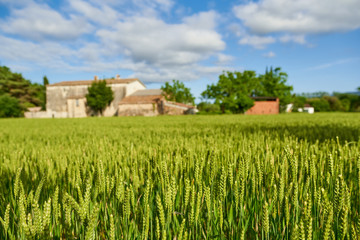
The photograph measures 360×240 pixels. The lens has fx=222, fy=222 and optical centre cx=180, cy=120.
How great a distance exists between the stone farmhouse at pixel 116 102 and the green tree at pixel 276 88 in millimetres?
23497

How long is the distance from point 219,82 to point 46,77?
56.6 m

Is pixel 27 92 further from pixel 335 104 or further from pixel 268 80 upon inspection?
pixel 335 104

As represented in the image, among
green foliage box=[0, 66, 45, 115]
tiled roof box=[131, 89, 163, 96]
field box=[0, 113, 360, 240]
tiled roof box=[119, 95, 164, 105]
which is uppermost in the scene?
green foliage box=[0, 66, 45, 115]

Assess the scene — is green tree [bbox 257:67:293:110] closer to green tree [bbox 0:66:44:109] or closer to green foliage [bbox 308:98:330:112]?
green foliage [bbox 308:98:330:112]

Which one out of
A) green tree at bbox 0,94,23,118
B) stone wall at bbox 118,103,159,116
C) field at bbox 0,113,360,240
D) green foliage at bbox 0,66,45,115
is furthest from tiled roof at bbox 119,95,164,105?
field at bbox 0,113,360,240

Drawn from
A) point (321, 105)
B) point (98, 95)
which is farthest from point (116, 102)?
point (321, 105)

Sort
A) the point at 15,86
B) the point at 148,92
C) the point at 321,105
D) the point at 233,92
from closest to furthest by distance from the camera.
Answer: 1. the point at 233,92
2. the point at 148,92
3. the point at 15,86
4. the point at 321,105

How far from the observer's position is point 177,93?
5178 centimetres

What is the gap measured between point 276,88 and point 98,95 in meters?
42.1

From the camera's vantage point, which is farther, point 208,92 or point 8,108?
point 208,92

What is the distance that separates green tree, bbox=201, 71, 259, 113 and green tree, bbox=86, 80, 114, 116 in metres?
19.5

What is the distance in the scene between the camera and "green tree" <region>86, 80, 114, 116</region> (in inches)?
1750

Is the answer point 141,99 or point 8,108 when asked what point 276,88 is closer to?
point 141,99

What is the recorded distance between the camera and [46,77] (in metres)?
69.5
